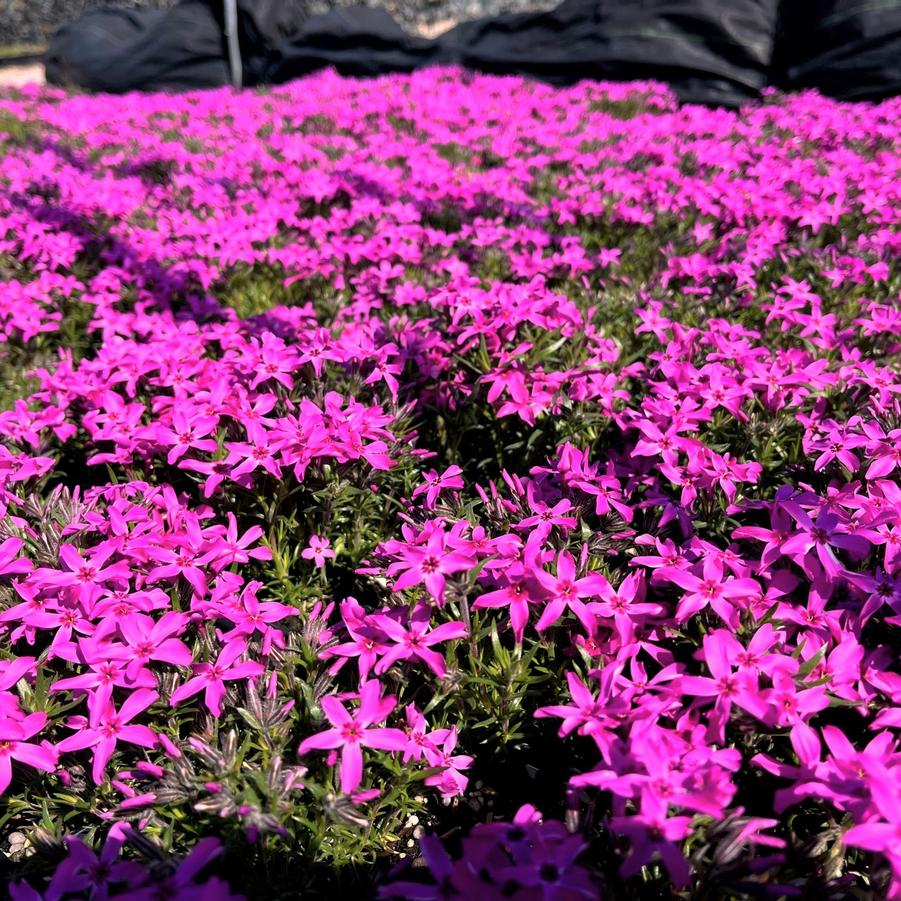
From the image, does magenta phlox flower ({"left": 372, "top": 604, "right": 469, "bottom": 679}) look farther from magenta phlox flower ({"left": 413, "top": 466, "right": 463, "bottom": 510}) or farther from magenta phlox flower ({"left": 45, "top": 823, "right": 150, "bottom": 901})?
magenta phlox flower ({"left": 45, "top": 823, "right": 150, "bottom": 901})

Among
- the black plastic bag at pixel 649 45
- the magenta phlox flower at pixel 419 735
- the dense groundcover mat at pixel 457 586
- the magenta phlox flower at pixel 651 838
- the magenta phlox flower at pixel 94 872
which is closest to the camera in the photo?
the magenta phlox flower at pixel 651 838

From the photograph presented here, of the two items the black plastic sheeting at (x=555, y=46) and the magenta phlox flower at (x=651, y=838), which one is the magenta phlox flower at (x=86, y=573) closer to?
the magenta phlox flower at (x=651, y=838)

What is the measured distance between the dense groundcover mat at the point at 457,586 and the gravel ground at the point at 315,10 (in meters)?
25.3

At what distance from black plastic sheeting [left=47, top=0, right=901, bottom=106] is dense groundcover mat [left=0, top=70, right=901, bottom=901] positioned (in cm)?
776

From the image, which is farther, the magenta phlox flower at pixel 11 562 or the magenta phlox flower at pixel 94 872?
the magenta phlox flower at pixel 11 562

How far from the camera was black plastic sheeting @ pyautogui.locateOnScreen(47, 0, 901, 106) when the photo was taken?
10.2 meters

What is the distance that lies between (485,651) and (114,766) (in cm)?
125

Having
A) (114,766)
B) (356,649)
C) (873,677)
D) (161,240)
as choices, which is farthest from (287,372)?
(161,240)

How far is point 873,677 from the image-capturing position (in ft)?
5.55

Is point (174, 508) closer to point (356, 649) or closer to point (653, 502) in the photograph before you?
point (356, 649)

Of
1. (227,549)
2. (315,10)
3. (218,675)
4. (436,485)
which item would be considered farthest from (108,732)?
(315,10)

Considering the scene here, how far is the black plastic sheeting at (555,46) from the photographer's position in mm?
10164

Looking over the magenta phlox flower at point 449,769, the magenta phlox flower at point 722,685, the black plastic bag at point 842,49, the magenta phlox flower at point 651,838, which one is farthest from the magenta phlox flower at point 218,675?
the black plastic bag at point 842,49

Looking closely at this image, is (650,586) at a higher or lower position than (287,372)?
lower
